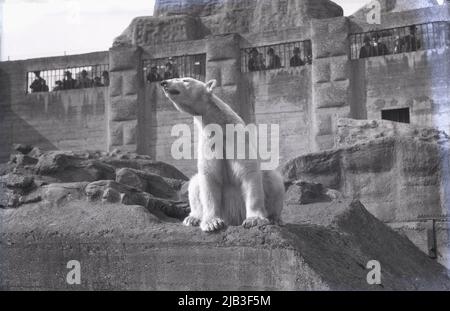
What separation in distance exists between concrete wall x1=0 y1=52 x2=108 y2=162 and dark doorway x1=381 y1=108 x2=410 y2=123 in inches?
364

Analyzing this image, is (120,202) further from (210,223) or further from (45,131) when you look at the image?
(45,131)

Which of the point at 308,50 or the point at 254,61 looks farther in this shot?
the point at 254,61

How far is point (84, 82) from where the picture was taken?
993 inches

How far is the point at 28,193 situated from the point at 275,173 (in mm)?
4410

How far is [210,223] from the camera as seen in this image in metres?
8.90

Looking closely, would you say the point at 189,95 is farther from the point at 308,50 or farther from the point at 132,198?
the point at 308,50

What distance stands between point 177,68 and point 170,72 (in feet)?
1.17

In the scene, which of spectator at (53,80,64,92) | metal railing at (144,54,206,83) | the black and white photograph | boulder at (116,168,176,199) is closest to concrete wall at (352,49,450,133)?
the black and white photograph

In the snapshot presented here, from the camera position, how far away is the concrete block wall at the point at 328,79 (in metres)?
21.8

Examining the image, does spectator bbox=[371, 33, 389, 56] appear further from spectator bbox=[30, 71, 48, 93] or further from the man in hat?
spectator bbox=[30, 71, 48, 93]

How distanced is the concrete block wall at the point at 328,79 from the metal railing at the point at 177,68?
12.7 ft

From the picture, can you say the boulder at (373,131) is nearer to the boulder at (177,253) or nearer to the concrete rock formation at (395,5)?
the boulder at (177,253)

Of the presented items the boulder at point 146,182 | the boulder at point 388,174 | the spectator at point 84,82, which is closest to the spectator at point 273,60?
the spectator at point 84,82

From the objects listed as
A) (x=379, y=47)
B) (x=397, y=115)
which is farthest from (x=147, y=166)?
(x=379, y=47)
